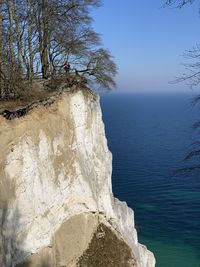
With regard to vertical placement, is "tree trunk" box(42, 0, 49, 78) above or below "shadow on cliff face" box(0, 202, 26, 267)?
above

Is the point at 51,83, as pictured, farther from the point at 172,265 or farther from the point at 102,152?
the point at 172,265

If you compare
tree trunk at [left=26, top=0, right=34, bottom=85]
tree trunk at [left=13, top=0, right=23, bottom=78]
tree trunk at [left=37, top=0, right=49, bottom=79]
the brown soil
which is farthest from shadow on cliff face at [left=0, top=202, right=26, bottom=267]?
tree trunk at [left=37, top=0, right=49, bottom=79]

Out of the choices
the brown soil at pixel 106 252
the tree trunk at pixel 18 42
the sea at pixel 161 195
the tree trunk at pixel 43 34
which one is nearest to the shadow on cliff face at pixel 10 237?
the brown soil at pixel 106 252

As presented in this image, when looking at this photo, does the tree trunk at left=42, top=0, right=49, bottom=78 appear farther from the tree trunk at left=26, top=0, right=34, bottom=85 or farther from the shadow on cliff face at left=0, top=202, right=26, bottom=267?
the shadow on cliff face at left=0, top=202, right=26, bottom=267

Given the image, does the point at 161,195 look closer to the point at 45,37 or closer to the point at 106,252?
the point at 106,252

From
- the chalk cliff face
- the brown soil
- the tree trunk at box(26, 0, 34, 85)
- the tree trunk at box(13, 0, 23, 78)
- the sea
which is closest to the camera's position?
the chalk cliff face

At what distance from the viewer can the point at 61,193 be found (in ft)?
64.2

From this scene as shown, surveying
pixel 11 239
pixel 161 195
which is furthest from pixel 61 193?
pixel 161 195

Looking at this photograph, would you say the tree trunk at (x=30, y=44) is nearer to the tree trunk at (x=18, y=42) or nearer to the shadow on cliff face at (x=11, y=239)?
the tree trunk at (x=18, y=42)

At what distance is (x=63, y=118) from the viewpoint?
20516mm

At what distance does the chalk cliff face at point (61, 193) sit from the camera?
55.5ft

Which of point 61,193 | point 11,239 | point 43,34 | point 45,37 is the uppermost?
point 43,34

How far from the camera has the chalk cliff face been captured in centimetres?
1691

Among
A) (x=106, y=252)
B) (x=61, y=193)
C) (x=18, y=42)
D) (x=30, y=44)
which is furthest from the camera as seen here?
(x=30, y=44)
